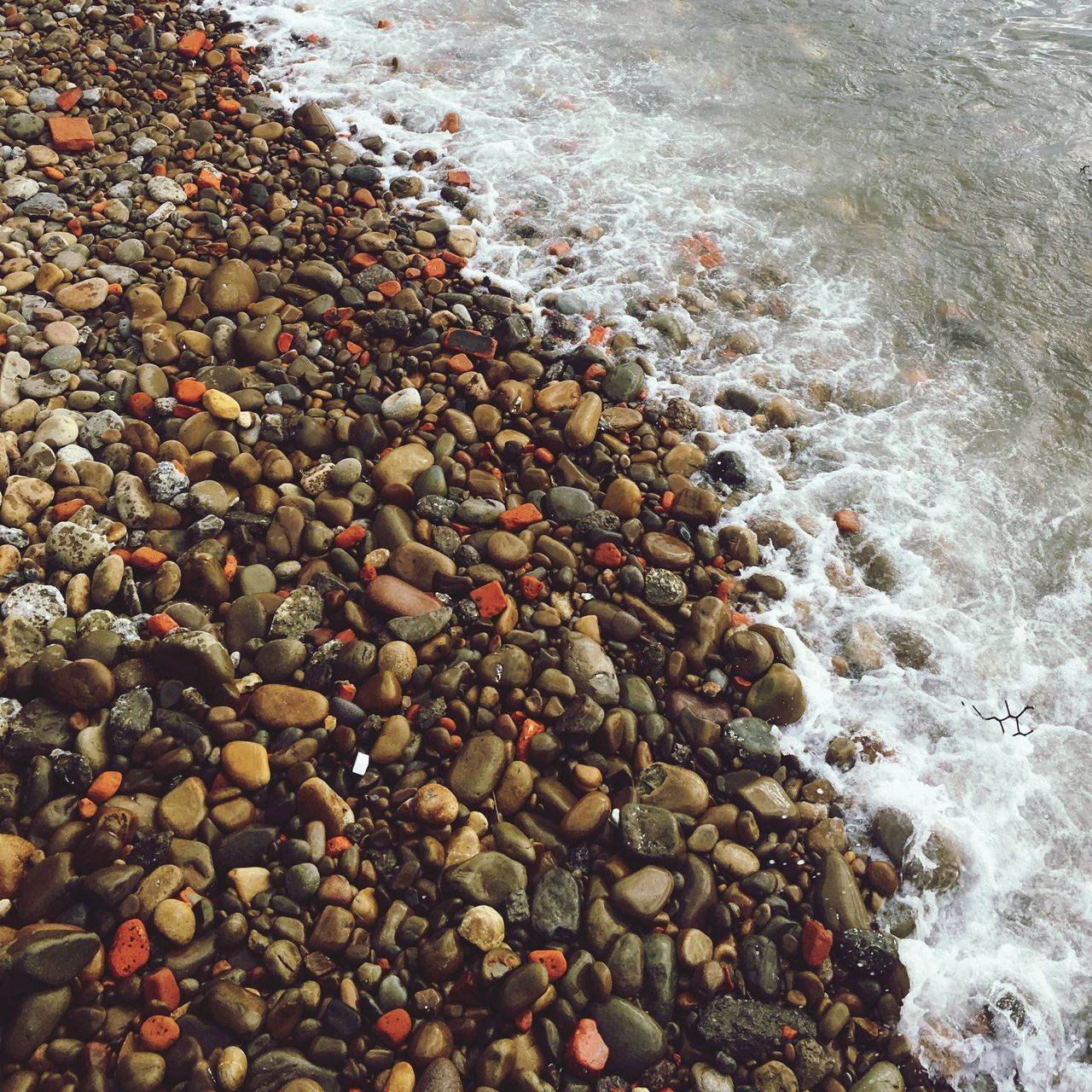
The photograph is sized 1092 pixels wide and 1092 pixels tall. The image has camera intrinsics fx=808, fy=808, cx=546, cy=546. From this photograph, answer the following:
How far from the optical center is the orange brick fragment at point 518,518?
4840 mm

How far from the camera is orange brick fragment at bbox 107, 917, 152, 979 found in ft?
10.4

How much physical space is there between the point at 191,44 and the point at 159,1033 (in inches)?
348

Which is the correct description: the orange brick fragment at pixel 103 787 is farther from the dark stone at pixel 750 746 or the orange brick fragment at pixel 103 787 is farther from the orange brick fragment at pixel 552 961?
the dark stone at pixel 750 746

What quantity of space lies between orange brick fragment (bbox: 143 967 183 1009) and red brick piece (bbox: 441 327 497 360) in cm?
405

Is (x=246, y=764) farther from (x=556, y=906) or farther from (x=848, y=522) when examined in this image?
(x=848, y=522)

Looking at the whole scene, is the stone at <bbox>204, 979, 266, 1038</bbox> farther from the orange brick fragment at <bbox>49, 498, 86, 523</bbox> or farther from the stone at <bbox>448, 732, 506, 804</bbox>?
the orange brick fragment at <bbox>49, 498, 86, 523</bbox>

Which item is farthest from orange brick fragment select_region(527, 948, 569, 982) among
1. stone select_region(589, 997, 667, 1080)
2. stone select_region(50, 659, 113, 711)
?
stone select_region(50, 659, 113, 711)

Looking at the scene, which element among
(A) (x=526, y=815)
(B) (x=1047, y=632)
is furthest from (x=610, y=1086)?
(B) (x=1047, y=632)

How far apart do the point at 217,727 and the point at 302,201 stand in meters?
4.67

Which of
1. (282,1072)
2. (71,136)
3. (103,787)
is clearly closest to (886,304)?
(103,787)

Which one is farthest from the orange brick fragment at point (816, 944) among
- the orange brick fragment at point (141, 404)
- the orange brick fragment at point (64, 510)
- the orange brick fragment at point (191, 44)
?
the orange brick fragment at point (191, 44)

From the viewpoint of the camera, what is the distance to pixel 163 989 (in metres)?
3.12

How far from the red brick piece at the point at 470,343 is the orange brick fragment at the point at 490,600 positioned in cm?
198

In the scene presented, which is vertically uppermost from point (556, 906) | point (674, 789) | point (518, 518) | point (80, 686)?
point (518, 518)
